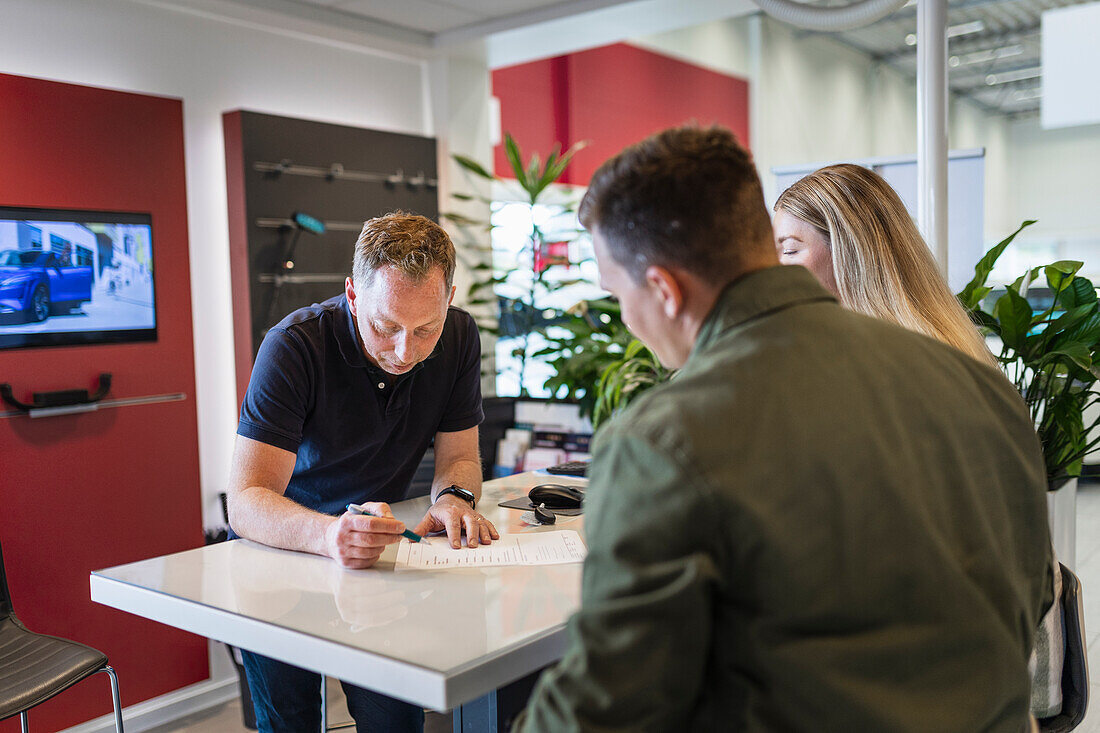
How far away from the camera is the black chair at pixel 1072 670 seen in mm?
1761

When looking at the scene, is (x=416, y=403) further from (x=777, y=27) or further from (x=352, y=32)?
(x=777, y=27)

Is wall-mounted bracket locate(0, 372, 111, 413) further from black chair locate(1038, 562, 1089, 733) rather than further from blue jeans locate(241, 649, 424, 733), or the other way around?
black chair locate(1038, 562, 1089, 733)

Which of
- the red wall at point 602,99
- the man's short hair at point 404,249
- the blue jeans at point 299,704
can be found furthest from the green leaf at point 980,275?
the red wall at point 602,99

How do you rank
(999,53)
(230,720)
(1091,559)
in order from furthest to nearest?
(999,53) < (230,720) < (1091,559)

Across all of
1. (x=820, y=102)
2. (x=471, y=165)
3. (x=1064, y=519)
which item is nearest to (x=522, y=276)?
(x=471, y=165)

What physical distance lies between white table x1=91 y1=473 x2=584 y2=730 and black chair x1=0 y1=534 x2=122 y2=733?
0.90 m

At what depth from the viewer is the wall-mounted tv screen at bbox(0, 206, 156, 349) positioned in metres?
3.17

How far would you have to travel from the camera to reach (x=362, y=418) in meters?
2.25

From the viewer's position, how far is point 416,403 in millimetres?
2357

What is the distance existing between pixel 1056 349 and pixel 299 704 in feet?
7.56

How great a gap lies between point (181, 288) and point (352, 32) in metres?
1.44

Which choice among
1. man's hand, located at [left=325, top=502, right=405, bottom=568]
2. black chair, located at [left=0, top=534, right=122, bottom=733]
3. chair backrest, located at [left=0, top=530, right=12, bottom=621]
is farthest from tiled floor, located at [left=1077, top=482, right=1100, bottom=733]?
chair backrest, located at [left=0, top=530, right=12, bottom=621]

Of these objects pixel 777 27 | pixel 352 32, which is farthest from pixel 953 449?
pixel 777 27

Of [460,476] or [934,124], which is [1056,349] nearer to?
[934,124]
